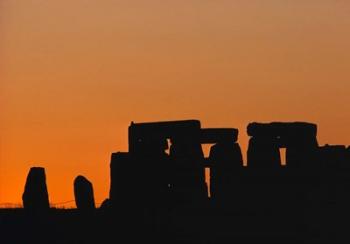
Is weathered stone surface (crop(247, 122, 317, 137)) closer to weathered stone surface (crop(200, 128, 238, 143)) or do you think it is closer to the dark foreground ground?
weathered stone surface (crop(200, 128, 238, 143))

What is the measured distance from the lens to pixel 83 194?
153 ft

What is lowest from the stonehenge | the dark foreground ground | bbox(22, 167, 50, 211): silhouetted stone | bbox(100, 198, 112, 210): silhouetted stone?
the dark foreground ground

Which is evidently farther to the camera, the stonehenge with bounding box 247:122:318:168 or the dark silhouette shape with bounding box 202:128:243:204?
the stonehenge with bounding box 247:122:318:168

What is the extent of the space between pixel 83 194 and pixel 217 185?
4135 millimetres

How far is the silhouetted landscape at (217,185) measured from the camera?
43531 mm

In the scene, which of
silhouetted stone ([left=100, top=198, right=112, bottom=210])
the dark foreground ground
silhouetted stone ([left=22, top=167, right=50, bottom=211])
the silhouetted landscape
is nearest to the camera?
the dark foreground ground

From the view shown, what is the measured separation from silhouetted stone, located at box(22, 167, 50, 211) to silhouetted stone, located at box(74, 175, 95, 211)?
1015mm

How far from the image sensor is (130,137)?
4712cm

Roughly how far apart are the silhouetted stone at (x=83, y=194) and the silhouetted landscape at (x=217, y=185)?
0.10 feet

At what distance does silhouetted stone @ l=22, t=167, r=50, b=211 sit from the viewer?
46.1 meters

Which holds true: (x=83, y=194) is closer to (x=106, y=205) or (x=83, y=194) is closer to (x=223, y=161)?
(x=106, y=205)

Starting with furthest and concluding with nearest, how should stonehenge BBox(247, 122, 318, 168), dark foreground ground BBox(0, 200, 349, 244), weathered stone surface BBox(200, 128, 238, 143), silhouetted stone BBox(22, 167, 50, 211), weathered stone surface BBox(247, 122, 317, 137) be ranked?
weathered stone surface BBox(200, 128, 238, 143) < weathered stone surface BBox(247, 122, 317, 137) < stonehenge BBox(247, 122, 318, 168) < silhouetted stone BBox(22, 167, 50, 211) < dark foreground ground BBox(0, 200, 349, 244)

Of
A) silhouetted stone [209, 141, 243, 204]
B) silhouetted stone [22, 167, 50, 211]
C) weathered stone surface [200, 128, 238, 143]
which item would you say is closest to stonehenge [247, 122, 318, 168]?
silhouetted stone [209, 141, 243, 204]

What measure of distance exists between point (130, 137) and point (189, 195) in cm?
273
